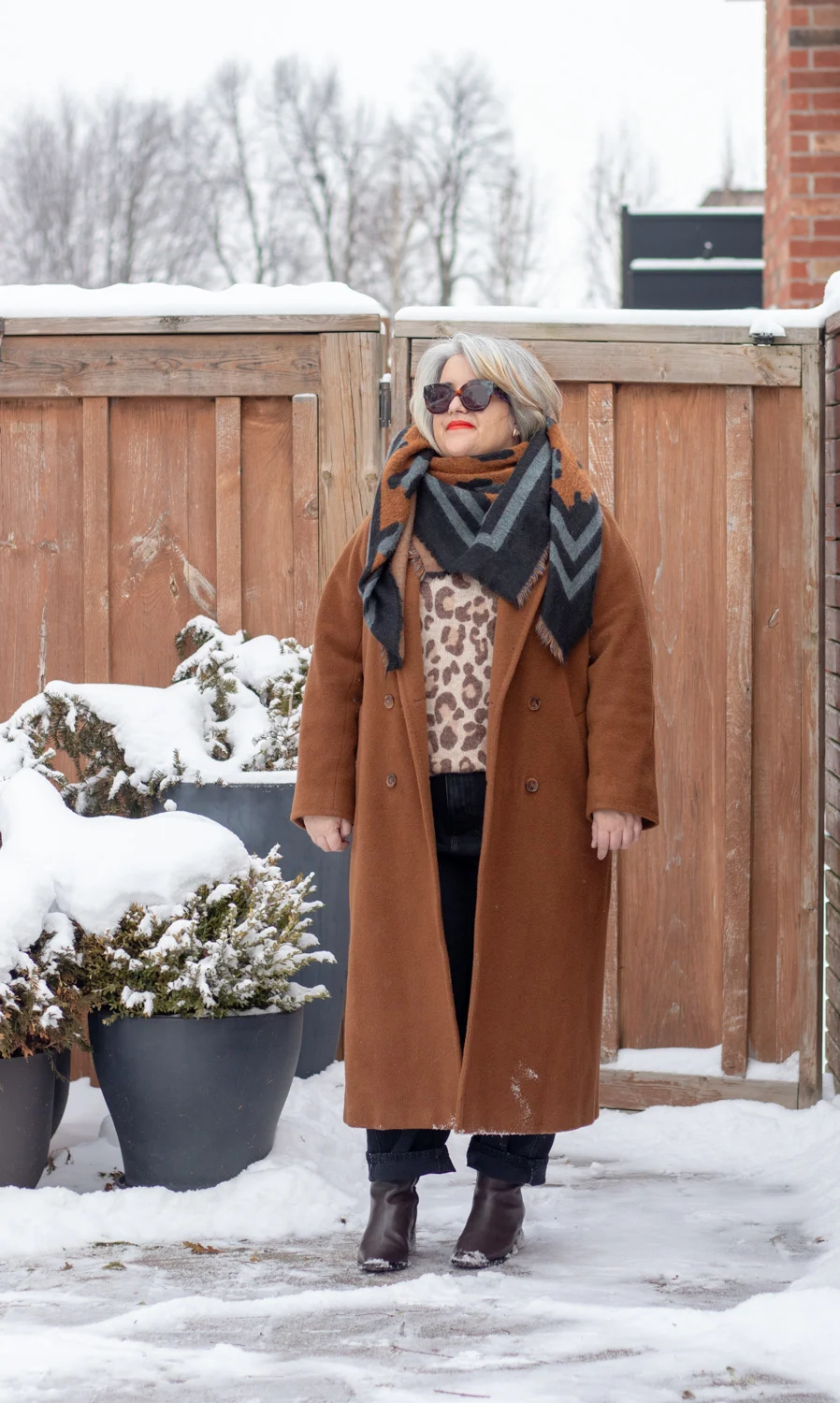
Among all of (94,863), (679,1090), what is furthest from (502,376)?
(679,1090)

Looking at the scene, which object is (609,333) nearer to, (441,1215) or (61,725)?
(61,725)

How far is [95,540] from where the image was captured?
428 cm

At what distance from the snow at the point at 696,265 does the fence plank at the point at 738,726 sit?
206 inches

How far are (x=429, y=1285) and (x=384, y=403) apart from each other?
2.43 metres

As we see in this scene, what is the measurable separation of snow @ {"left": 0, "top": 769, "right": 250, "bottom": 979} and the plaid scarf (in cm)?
76

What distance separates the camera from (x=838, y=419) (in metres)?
3.99

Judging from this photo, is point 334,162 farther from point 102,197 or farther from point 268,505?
point 268,505

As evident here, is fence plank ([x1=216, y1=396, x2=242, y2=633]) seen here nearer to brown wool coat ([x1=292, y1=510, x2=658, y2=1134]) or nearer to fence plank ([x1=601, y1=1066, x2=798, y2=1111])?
brown wool coat ([x1=292, y1=510, x2=658, y2=1134])

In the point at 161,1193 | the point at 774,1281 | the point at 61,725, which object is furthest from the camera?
the point at 61,725

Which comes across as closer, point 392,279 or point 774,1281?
point 774,1281

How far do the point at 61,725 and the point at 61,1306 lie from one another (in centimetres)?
157

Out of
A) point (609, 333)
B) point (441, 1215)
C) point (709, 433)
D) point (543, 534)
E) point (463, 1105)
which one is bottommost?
point (441, 1215)

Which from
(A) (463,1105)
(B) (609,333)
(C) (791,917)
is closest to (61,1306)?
(A) (463,1105)

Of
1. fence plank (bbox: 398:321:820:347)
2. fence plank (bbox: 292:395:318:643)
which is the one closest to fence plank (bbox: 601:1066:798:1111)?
fence plank (bbox: 292:395:318:643)
